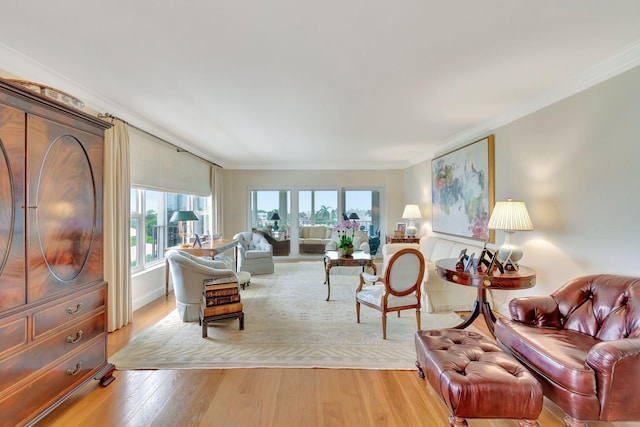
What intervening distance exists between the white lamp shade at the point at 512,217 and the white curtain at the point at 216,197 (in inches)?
Result: 224

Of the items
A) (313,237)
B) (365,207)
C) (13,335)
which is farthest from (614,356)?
(313,237)

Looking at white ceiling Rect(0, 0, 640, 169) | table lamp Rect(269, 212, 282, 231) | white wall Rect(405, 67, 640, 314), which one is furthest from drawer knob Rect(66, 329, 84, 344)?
table lamp Rect(269, 212, 282, 231)

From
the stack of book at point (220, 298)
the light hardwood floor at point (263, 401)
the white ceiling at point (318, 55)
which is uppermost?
the white ceiling at point (318, 55)

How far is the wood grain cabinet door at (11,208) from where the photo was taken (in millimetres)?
1519

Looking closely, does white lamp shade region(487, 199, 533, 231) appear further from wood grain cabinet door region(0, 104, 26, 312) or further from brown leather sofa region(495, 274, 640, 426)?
wood grain cabinet door region(0, 104, 26, 312)

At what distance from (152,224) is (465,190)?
502 centimetres

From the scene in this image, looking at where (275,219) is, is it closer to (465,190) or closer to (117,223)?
(117,223)

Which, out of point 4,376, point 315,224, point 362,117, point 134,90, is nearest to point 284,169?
point 315,224

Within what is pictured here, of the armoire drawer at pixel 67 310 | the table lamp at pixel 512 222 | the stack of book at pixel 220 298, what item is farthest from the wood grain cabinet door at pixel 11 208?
the table lamp at pixel 512 222

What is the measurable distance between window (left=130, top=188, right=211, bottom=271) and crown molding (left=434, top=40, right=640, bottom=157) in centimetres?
500

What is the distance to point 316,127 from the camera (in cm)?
416

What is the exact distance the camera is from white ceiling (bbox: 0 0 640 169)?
1715mm

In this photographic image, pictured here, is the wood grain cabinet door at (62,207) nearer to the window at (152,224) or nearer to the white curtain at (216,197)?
the window at (152,224)

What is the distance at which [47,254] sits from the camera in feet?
5.79
